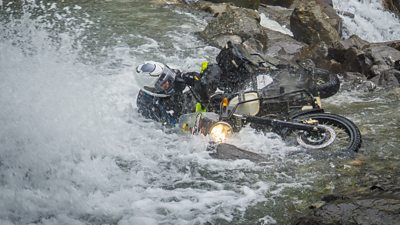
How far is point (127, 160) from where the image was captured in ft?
25.7

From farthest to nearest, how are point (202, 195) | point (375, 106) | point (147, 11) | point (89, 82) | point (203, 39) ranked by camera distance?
1. point (147, 11)
2. point (203, 39)
3. point (89, 82)
4. point (375, 106)
5. point (202, 195)

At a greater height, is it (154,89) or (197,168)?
(154,89)

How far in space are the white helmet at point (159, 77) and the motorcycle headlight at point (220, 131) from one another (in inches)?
56.7

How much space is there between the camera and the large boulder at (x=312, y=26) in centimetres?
1449

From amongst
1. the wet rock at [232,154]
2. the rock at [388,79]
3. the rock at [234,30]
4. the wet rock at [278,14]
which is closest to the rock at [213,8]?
the wet rock at [278,14]

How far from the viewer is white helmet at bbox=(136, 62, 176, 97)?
27.5ft

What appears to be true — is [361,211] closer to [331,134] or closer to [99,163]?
[331,134]

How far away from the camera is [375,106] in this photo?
978 centimetres

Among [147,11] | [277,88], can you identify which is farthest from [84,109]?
[147,11]

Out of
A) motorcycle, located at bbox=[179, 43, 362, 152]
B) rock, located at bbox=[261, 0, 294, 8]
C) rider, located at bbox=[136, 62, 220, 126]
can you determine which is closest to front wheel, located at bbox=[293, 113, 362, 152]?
motorcycle, located at bbox=[179, 43, 362, 152]

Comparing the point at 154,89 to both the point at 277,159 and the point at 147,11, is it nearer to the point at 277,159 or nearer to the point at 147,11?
the point at 277,159

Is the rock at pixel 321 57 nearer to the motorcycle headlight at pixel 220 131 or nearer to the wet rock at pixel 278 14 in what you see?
the wet rock at pixel 278 14

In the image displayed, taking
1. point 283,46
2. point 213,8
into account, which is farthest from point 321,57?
point 213,8

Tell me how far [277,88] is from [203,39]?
24.7 feet
